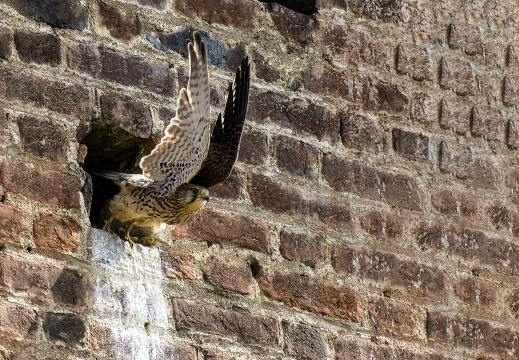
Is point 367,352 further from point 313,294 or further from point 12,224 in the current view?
point 12,224

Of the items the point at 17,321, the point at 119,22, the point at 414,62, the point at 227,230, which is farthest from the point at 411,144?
the point at 17,321

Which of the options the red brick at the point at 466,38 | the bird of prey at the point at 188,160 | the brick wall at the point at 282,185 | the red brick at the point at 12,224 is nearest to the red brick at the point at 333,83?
the brick wall at the point at 282,185

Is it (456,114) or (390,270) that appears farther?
(456,114)

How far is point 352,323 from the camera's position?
3361mm

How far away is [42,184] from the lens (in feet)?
9.64

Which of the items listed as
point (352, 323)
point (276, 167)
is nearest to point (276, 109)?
point (276, 167)

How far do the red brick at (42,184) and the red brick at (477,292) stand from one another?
4.35 feet

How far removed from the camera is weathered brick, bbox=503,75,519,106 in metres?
3.95

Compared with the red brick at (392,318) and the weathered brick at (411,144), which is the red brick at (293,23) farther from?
the red brick at (392,318)

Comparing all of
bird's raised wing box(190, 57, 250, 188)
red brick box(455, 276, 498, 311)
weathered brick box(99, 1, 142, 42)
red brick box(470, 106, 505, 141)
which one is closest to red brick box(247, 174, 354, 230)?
bird's raised wing box(190, 57, 250, 188)

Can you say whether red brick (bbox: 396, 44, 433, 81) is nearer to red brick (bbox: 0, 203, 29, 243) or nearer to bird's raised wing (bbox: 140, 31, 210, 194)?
bird's raised wing (bbox: 140, 31, 210, 194)

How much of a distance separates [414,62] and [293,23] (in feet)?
1.56

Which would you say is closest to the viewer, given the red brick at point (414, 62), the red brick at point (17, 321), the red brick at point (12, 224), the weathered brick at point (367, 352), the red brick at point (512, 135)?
the red brick at point (17, 321)

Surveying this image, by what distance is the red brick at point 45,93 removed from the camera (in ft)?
9.76
